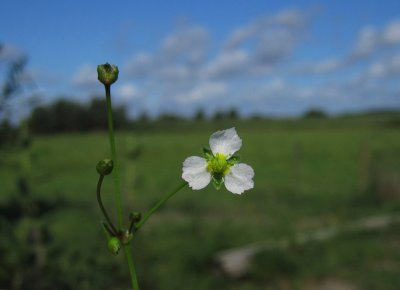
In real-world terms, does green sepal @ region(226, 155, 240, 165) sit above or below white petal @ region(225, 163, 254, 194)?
above

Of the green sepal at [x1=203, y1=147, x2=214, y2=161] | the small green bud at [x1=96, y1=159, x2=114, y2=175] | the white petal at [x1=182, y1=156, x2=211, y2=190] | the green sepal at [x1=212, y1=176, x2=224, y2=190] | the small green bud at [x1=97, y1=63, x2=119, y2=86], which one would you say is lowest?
the green sepal at [x1=212, y1=176, x2=224, y2=190]

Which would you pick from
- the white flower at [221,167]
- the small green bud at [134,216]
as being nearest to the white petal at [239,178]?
the white flower at [221,167]

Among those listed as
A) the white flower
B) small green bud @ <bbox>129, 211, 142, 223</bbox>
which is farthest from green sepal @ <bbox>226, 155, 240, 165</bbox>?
small green bud @ <bbox>129, 211, 142, 223</bbox>

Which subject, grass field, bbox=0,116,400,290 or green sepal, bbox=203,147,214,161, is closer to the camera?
green sepal, bbox=203,147,214,161

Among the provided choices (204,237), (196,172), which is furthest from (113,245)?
(204,237)

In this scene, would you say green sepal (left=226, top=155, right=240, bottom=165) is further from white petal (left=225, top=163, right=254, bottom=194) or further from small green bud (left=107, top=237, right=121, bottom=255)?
small green bud (left=107, top=237, right=121, bottom=255)

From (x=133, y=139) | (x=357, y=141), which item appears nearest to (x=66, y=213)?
(x=133, y=139)
